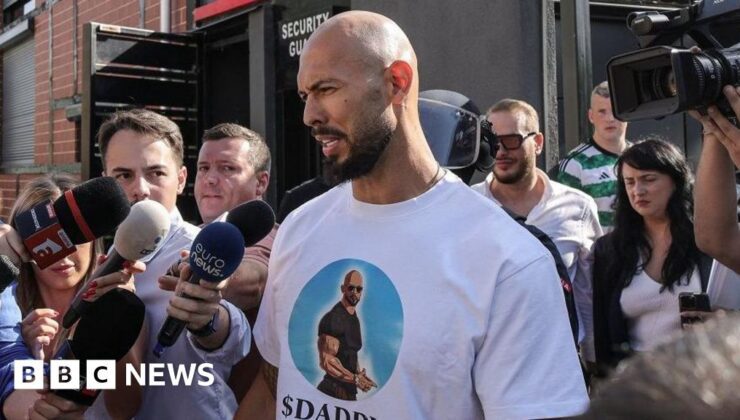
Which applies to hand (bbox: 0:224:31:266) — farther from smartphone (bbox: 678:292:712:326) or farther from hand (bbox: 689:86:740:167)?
smartphone (bbox: 678:292:712:326)

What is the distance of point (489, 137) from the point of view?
10.9 feet

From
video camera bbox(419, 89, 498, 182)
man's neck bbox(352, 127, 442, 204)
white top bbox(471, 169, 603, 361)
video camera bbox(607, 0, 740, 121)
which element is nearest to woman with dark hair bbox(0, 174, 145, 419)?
man's neck bbox(352, 127, 442, 204)

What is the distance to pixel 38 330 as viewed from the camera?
→ 2.70 meters

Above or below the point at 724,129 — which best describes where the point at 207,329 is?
below

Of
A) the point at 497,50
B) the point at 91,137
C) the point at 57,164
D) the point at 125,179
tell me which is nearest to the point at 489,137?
the point at 125,179

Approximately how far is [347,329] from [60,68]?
10753mm

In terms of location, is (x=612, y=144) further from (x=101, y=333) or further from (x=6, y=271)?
(x=6, y=271)

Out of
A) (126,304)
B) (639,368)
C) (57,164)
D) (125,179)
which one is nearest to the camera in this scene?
(639,368)

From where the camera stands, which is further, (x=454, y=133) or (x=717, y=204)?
(x=454, y=133)

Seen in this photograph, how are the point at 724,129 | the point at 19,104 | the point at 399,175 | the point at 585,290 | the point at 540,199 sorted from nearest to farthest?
the point at 399,175 → the point at 724,129 → the point at 585,290 → the point at 540,199 → the point at 19,104

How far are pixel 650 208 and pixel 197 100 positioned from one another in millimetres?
5663

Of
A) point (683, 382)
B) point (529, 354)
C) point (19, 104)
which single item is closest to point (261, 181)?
point (529, 354)

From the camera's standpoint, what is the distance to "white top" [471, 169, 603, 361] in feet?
12.9

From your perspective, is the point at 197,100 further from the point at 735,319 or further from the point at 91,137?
the point at 735,319
